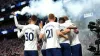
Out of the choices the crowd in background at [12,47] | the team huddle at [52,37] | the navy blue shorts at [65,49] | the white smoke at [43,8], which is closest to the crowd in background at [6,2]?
the white smoke at [43,8]

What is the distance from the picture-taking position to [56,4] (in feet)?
51.9

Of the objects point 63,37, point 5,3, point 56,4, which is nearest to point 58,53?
point 63,37

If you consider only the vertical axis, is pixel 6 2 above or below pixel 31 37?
above

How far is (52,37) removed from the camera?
346 inches

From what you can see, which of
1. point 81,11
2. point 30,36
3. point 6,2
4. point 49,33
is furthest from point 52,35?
point 6,2

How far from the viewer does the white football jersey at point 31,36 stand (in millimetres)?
9234

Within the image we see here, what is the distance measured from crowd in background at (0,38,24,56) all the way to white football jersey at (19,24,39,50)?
6774 mm

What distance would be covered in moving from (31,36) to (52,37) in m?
0.77

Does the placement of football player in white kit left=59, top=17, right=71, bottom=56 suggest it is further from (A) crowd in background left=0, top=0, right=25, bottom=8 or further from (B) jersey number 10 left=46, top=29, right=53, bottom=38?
(A) crowd in background left=0, top=0, right=25, bottom=8

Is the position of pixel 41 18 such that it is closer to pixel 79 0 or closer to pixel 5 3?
pixel 79 0

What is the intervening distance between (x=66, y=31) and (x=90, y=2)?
4.96m

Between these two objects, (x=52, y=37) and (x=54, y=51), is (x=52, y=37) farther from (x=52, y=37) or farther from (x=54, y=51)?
(x=54, y=51)

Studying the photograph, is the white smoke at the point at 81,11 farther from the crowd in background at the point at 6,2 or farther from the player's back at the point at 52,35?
the player's back at the point at 52,35

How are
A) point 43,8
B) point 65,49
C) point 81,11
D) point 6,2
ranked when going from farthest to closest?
point 6,2, point 43,8, point 81,11, point 65,49
